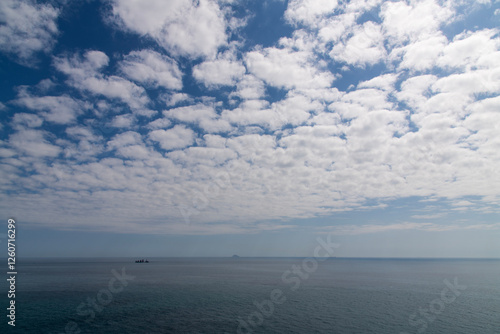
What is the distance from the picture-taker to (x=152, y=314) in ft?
162

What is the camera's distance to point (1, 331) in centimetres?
3894

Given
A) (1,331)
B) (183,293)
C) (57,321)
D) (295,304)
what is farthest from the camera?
(183,293)

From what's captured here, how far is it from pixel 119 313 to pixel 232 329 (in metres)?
21.6

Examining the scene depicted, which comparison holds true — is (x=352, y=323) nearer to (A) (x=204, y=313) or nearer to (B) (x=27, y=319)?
(A) (x=204, y=313)

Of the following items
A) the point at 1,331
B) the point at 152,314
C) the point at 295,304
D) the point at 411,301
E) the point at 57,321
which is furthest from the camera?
the point at 411,301

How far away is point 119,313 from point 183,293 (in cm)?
2415

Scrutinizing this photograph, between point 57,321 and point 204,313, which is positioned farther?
point 204,313

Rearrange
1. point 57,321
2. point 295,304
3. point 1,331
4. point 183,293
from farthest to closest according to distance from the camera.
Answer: point 183,293, point 295,304, point 57,321, point 1,331

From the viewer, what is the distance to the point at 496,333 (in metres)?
41.2

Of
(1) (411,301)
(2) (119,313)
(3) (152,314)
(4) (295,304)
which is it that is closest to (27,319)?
(2) (119,313)

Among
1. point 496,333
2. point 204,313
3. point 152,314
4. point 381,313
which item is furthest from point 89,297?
point 496,333

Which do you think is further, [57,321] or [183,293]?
[183,293]

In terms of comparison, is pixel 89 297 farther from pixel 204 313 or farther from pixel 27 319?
pixel 204 313

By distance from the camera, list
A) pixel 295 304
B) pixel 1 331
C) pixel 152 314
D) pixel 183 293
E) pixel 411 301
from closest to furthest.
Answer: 1. pixel 1 331
2. pixel 152 314
3. pixel 295 304
4. pixel 411 301
5. pixel 183 293
